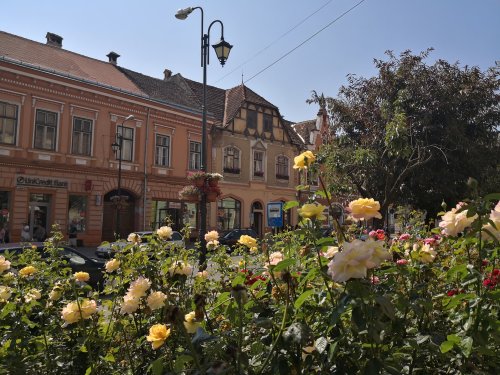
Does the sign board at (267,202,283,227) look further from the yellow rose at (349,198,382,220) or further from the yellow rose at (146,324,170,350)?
the yellow rose at (146,324,170,350)

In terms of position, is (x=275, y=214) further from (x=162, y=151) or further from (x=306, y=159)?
(x=306, y=159)

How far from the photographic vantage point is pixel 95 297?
2713mm

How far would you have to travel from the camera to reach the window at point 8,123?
65.4 feet

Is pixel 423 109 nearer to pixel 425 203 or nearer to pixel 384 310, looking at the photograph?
pixel 425 203

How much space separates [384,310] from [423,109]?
53.1ft

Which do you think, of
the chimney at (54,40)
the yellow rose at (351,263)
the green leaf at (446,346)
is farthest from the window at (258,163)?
the yellow rose at (351,263)

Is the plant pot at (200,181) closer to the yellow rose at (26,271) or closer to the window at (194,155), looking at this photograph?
the yellow rose at (26,271)

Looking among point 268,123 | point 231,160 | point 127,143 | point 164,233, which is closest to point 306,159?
point 164,233

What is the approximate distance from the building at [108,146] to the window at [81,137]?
0.17 ft

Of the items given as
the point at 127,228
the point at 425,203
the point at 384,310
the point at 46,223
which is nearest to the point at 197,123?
the point at 127,228

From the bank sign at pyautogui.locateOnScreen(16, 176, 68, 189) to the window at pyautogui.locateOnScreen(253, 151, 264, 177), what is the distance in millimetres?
13955

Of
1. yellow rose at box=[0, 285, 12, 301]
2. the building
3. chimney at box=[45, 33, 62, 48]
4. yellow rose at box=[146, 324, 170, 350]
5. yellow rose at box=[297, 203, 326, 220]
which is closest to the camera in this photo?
yellow rose at box=[146, 324, 170, 350]

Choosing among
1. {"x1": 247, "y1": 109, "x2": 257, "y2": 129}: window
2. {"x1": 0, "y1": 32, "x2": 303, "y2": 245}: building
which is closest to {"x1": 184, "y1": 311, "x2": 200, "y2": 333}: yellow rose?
{"x1": 0, "y1": 32, "x2": 303, "y2": 245}: building

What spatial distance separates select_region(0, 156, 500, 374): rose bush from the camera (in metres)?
1.58
